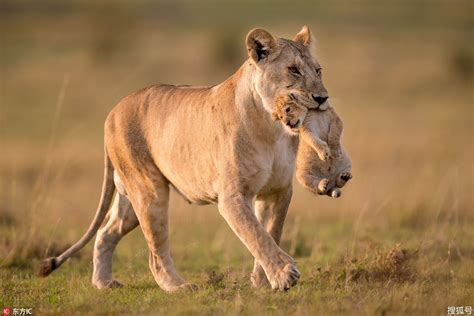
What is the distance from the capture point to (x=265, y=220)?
636 centimetres

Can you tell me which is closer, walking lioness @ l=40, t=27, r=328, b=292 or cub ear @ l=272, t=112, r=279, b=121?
cub ear @ l=272, t=112, r=279, b=121

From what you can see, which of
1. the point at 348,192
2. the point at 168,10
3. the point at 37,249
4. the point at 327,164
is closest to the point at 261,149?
the point at 327,164

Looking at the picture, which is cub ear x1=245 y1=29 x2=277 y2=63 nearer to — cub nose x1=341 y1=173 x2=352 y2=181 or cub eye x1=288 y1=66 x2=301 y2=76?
cub eye x1=288 y1=66 x2=301 y2=76

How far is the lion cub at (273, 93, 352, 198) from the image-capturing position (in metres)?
5.59

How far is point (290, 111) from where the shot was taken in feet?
18.2

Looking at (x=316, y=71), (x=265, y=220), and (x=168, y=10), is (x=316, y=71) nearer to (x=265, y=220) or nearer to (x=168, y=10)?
(x=265, y=220)

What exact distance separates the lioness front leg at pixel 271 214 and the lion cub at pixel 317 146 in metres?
0.26

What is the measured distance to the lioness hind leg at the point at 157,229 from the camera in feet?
21.5

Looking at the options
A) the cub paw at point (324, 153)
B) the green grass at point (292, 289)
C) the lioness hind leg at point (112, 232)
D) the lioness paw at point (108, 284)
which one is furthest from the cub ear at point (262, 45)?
the lioness paw at point (108, 284)

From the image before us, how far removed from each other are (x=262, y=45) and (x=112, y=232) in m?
2.14

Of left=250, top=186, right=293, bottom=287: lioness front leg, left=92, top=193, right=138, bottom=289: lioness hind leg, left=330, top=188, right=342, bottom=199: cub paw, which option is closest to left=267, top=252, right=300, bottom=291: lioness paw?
left=330, top=188, right=342, bottom=199: cub paw

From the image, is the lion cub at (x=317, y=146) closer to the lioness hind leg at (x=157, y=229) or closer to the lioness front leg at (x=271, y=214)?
the lioness front leg at (x=271, y=214)

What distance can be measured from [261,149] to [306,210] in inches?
237

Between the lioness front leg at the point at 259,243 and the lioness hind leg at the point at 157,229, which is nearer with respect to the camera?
the lioness front leg at the point at 259,243
